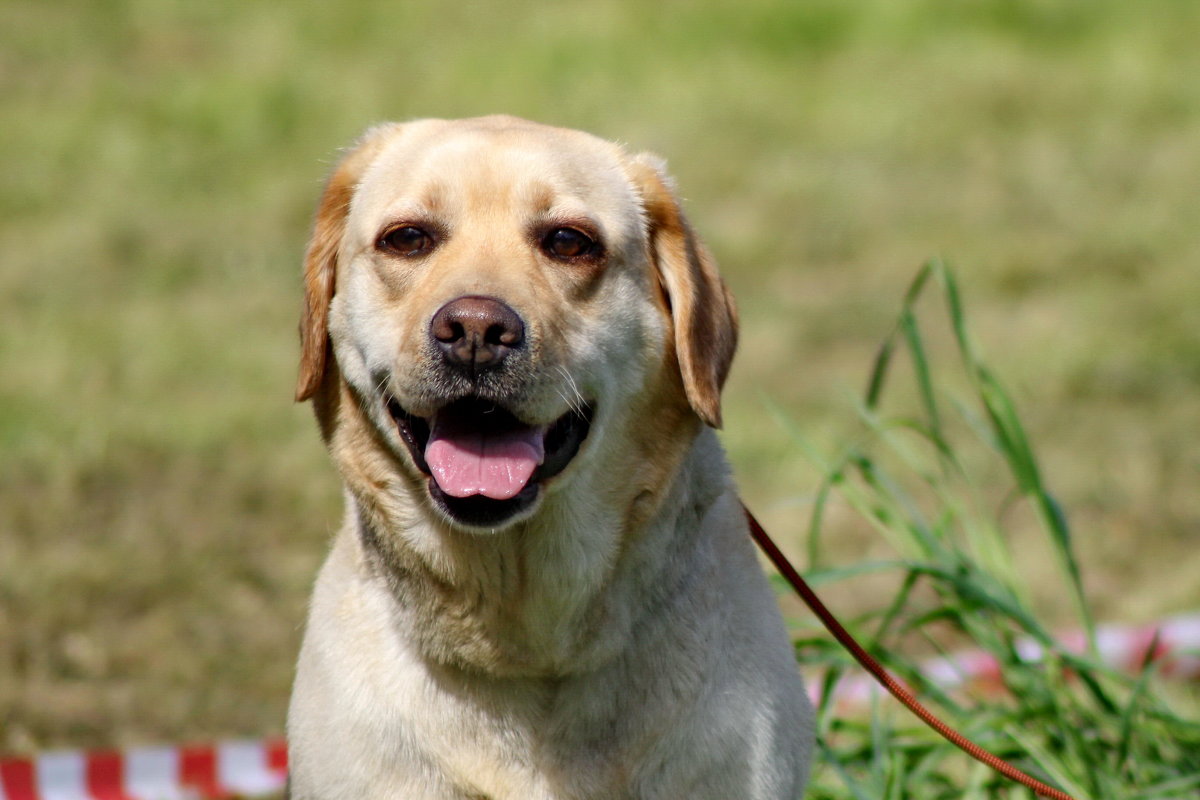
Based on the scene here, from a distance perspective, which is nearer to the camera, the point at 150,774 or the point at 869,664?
the point at 869,664

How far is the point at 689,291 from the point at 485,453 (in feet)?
1.88

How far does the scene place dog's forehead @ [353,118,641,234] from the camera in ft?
10.0

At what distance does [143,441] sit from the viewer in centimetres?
664

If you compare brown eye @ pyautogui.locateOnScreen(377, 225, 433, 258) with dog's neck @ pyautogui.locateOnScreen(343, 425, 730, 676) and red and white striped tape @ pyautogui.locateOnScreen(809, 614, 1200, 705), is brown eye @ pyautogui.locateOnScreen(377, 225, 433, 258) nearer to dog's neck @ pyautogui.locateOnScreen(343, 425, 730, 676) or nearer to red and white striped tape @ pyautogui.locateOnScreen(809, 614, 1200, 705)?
dog's neck @ pyautogui.locateOnScreen(343, 425, 730, 676)

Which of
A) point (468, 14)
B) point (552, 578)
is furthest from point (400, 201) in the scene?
point (468, 14)

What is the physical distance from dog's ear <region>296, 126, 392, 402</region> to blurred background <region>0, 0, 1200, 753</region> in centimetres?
29

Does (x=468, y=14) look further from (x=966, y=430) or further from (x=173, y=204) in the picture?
(x=966, y=430)

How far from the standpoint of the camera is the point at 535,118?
10562mm

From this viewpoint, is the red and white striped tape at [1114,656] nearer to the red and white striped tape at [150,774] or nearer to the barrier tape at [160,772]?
the barrier tape at [160,772]

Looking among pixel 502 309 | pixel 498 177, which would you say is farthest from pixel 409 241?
pixel 502 309

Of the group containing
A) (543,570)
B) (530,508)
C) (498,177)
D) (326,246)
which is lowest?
(543,570)

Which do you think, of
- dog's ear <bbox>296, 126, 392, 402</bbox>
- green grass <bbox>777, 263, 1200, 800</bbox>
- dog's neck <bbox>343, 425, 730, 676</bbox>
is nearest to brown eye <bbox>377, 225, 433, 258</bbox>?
dog's ear <bbox>296, 126, 392, 402</bbox>

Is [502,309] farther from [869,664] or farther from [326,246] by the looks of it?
[869,664]

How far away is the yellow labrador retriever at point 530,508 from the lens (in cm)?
286
